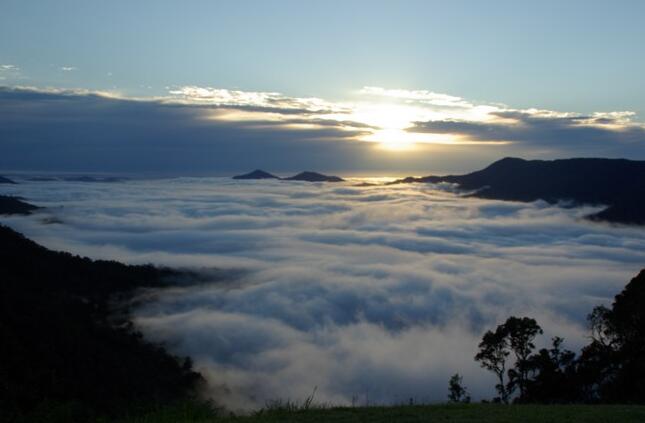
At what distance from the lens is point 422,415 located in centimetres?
1179

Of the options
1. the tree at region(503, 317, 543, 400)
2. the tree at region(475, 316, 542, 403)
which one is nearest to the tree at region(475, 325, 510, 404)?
the tree at region(475, 316, 542, 403)

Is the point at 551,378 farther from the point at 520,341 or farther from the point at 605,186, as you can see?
the point at 605,186

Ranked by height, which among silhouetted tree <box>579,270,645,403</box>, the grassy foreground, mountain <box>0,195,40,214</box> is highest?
the grassy foreground

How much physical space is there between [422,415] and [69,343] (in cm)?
3721

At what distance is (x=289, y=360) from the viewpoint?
56656 millimetres

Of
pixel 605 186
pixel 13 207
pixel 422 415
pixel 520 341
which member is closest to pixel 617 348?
pixel 520 341

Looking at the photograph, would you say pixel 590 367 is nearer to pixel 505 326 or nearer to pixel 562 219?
pixel 505 326

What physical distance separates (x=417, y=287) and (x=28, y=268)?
56.1 meters

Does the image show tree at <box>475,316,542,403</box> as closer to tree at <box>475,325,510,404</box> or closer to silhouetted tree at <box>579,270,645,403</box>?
tree at <box>475,325,510,404</box>

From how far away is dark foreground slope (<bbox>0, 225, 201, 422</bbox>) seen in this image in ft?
108

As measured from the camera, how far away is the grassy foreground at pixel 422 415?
11.2 metres

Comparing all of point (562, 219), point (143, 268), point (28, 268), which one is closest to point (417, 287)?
point (143, 268)

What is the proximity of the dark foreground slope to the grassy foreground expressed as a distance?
434 inches

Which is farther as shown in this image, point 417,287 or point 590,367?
point 417,287
